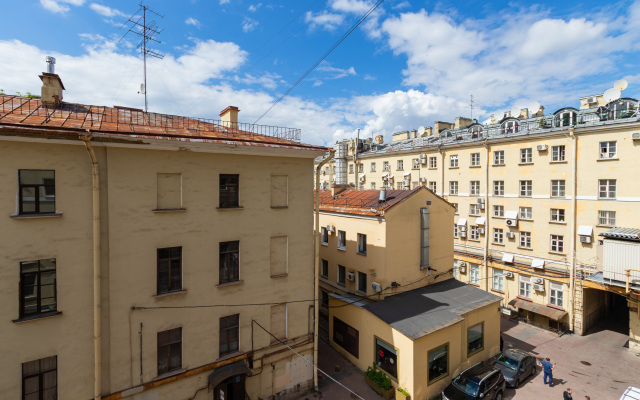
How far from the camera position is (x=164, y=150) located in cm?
1123

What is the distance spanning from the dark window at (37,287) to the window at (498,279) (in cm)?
2846

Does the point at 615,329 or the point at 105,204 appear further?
the point at 615,329

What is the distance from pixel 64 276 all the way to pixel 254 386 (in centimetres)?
833

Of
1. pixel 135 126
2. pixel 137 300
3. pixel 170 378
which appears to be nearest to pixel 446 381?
pixel 170 378

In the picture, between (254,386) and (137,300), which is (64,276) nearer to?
(137,300)

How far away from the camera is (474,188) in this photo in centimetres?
2816

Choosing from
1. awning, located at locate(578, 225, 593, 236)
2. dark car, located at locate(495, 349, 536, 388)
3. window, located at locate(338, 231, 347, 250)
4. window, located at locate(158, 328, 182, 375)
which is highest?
awning, located at locate(578, 225, 593, 236)

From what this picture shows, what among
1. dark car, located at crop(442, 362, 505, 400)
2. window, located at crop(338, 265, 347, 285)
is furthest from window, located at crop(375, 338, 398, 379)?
window, located at crop(338, 265, 347, 285)

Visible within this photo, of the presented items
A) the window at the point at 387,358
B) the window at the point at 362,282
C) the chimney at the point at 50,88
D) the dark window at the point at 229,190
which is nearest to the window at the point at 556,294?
the window at the point at 362,282

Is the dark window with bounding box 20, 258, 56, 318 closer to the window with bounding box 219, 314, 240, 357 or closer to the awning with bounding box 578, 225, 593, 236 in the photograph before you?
the window with bounding box 219, 314, 240, 357

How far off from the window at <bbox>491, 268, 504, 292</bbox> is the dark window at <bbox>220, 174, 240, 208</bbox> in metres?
23.2

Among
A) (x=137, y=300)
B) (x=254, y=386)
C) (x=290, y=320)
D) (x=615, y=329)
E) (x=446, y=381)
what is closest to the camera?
(x=137, y=300)

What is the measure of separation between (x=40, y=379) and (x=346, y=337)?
1332 centimetres

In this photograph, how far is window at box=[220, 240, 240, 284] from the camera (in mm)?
12633
